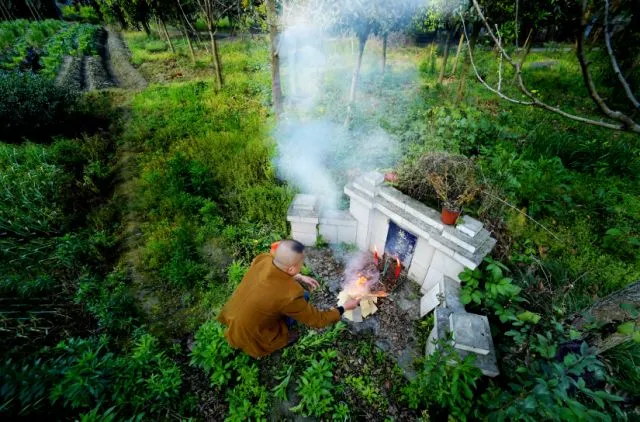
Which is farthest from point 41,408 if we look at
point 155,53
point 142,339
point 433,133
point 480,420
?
point 155,53

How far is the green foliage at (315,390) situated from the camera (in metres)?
3.17

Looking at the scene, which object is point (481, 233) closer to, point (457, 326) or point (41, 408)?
point (457, 326)

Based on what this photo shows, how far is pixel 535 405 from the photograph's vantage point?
6.87 feet

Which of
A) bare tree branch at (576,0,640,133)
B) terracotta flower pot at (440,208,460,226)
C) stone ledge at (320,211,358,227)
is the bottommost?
stone ledge at (320,211,358,227)

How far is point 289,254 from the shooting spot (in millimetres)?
2994

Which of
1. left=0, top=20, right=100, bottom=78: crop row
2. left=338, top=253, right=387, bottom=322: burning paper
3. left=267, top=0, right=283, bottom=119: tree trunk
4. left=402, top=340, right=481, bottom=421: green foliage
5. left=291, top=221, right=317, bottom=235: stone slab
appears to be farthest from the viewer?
left=0, top=20, right=100, bottom=78: crop row

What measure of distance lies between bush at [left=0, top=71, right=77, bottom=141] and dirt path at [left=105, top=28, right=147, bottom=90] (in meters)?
4.27

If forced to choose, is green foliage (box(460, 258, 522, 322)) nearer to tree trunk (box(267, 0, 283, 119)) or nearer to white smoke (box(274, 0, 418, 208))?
white smoke (box(274, 0, 418, 208))

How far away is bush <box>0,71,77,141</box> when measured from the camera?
25.4ft

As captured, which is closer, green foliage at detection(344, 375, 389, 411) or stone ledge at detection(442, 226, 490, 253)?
green foliage at detection(344, 375, 389, 411)

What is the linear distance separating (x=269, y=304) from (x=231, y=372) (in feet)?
4.39

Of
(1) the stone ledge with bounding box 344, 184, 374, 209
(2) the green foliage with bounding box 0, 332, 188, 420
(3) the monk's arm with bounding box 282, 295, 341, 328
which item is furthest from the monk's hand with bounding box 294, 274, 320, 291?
(2) the green foliage with bounding box 0, 332, 188, 420

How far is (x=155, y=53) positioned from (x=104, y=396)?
2056 centimetres

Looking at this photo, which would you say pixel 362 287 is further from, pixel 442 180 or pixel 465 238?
pixel 442 180
